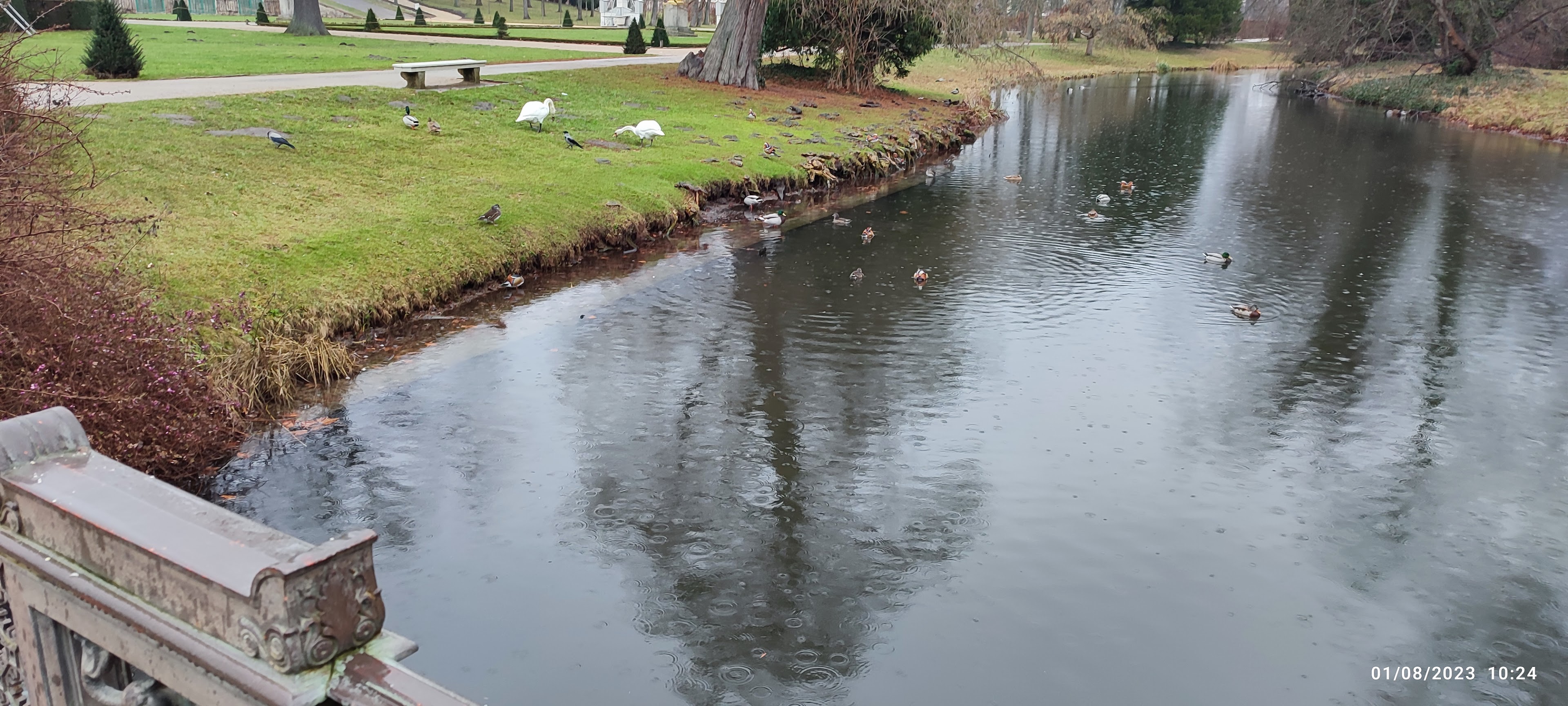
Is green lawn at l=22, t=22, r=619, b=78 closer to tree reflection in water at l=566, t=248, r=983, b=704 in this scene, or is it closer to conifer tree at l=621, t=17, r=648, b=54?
conifer tree at l=621, t=17, r=648, b=54

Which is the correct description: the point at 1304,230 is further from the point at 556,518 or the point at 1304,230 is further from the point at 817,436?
the point at 556,518


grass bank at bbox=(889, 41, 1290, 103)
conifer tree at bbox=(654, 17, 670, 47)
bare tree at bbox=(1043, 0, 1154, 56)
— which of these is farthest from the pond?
bare tree at bbox=(1043, 0, 1154, 56)

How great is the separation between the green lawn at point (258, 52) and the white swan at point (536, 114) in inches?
281

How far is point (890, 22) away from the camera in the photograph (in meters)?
32.3

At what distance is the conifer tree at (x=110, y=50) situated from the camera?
67.8ft

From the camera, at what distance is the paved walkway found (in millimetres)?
17734

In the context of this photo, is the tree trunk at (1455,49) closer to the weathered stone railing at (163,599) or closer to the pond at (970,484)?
the pond at (970,484)

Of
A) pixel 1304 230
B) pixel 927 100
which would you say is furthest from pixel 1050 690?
pixel 927 100

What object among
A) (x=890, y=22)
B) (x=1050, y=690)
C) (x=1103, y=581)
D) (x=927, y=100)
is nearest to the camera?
(x=1050, y=690)

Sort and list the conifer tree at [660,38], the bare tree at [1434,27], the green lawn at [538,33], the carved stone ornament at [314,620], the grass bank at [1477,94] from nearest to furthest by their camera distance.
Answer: the carved stone ornament at [314,620]
the grass bank at [1477,94]
the bare tree at [1434,27]
the green lawn at [538,33]
the conifer tree at [660,38]

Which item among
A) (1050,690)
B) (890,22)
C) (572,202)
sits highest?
(890,22)

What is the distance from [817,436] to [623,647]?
3.57 metres

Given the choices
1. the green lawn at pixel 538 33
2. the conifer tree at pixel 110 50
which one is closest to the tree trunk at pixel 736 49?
the conifer tree at pixel 110 50

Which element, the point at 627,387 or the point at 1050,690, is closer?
the point at 1050,690
